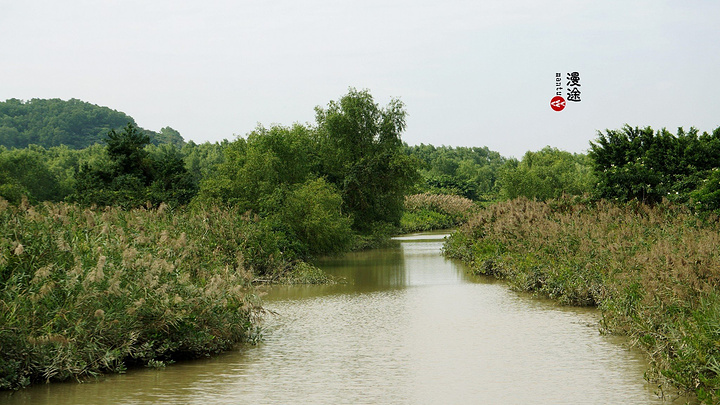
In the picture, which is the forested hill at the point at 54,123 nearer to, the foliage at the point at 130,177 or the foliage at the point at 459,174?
the foliage at the point at 459,174

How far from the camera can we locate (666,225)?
71.4 feet

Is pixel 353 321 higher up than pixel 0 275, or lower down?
lower down

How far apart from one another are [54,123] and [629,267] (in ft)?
464

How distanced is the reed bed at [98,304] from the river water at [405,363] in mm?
361

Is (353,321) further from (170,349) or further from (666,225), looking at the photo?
(666,225)

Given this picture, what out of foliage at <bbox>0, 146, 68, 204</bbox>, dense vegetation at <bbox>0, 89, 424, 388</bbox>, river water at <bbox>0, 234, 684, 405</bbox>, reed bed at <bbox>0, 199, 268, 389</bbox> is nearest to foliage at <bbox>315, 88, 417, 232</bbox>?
dense vegetation at <bbox>0, 89, 424, 388</bbox>

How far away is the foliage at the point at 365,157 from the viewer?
45250 millimetres

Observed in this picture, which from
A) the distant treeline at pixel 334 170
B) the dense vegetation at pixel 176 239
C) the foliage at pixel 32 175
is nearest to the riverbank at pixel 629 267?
the distant treeline at pixel 334 170

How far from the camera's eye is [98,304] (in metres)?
11.3

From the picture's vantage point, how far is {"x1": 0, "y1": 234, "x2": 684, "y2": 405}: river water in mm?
10609

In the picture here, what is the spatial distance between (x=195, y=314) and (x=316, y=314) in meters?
6.13

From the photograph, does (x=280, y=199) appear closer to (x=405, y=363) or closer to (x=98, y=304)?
(x=405, y=363)

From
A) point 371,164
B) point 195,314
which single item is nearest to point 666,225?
point 195,314

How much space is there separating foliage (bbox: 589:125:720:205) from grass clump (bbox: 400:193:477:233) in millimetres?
30625
